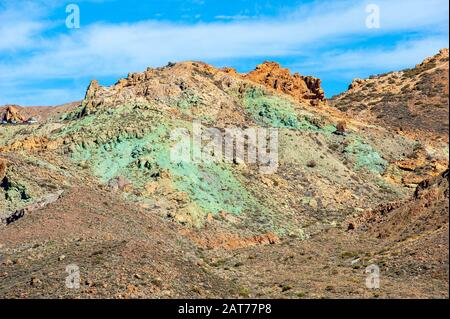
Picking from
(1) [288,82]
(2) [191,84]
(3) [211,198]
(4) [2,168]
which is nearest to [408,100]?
(1) [288,82]

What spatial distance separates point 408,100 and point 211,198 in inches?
1895

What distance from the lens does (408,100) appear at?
83.2 meters

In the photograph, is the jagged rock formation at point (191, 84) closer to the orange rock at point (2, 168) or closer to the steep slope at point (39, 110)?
the orange rock at point (2, 168)

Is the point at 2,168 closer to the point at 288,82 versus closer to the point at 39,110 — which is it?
the point at 288,82

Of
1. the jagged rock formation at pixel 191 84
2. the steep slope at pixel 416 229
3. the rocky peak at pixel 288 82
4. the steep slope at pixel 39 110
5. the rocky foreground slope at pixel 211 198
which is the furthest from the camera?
the steep slope at pixel 39 110

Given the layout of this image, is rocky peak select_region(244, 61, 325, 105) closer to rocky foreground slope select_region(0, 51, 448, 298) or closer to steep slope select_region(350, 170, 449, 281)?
rocky foreground slope select_region(0, 51, 448, 298)

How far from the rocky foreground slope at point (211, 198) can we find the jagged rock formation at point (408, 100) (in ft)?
20.8

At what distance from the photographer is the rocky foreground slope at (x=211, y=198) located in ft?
90.7

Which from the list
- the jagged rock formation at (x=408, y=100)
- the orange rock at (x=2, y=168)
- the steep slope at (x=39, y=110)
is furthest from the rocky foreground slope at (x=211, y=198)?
the steep slope at (x=39, y=110)

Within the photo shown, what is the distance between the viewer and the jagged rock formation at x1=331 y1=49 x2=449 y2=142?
239ft

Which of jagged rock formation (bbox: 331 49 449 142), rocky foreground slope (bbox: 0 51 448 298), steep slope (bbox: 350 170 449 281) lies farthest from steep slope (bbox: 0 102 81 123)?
steep slope (bbox: 350 170 449 281)

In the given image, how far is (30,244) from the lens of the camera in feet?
102

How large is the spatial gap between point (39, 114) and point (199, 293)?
11311 cm

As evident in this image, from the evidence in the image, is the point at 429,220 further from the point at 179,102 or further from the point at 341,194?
the point at 179,102
